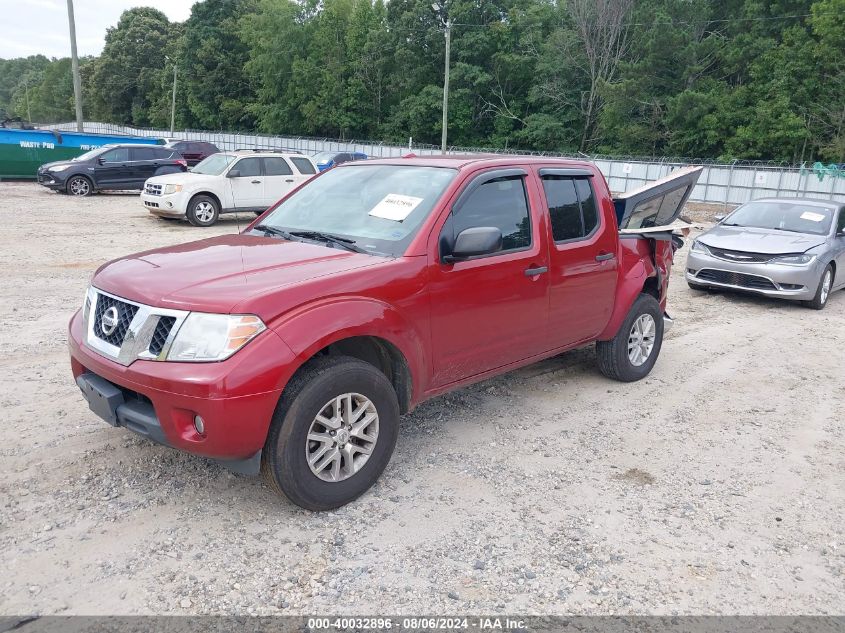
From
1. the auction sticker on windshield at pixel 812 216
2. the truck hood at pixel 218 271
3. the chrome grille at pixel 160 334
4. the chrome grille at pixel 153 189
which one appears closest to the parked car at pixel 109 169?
the chrome grille at pixel 153 189

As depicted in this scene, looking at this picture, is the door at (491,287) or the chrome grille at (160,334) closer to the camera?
the chrome grille at (160,334)

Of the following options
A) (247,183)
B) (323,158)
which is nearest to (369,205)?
(247,183)

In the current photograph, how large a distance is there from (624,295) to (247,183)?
1247 centimetres

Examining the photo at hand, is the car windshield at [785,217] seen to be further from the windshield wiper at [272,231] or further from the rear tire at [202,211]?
the rear tire at [202,211]

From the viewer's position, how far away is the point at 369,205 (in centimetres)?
444

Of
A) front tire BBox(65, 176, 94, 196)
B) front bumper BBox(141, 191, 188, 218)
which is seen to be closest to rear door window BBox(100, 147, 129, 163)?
front tire BBox(65, 176, 94, 196)

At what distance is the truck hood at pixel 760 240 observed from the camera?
967cm

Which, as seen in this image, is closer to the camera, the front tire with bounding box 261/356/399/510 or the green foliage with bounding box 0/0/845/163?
the front tire with bounding box 261/356/399/510

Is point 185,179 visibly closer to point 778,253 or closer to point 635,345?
point 778,253

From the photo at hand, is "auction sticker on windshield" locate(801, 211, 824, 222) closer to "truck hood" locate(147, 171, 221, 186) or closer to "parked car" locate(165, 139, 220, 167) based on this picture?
"truck hood" locate(147, 171, 221, 186)

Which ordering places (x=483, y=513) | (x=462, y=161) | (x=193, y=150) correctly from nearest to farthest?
(x=483, y=513) → (x=462, y=161) → (x=193, y=150)

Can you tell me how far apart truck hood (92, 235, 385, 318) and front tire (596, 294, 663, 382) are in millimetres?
2784

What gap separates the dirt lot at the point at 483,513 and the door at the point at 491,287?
2.27ft

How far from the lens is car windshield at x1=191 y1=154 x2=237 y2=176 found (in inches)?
636
